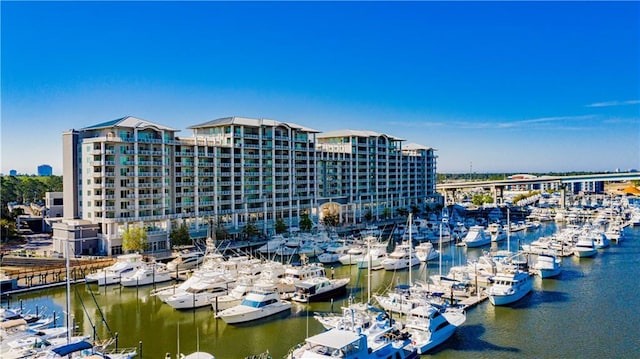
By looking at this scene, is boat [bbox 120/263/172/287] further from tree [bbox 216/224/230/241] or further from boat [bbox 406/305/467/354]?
boat [bbox 406/305/467/354]

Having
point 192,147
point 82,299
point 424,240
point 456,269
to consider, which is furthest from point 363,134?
point 82,299

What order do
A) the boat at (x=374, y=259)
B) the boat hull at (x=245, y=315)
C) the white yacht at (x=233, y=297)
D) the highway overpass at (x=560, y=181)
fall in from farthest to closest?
the highway overpass at (x=560, y=181) → the boat at (x=374, y=259) → the white yacht at (x=233, y=297) → the boat hull at (x=245, y=315)

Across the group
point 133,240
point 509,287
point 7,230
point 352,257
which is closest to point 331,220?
point 352,257

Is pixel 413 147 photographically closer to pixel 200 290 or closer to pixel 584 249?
pixel 584 249

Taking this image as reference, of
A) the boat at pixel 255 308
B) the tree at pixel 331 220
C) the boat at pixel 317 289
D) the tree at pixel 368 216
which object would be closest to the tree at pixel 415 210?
the tree at pixel 368 216

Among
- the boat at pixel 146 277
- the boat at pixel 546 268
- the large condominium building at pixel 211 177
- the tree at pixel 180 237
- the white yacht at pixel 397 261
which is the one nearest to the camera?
the boat at pixel 146 277

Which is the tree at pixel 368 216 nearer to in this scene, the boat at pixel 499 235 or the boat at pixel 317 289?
the boat at pixel 499 235
